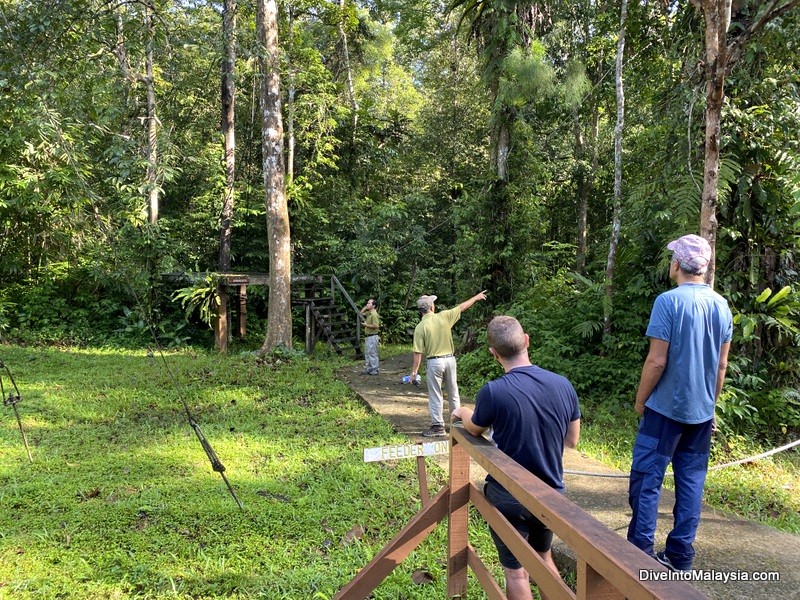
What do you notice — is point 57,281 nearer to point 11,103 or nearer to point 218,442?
point 11,103

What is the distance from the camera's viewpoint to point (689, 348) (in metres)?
2.82

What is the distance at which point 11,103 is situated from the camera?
6.29 m

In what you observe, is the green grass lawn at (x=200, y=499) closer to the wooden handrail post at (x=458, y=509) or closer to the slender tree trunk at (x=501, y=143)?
the wooden handrail post at (x=458, y=509)

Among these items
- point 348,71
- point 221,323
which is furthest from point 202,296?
point 348,71

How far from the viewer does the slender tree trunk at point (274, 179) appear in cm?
1072

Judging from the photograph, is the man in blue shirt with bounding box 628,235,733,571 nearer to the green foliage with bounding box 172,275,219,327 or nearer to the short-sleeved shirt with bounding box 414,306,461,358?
the short-sleeved shirt with bounding box 414,306,461,358

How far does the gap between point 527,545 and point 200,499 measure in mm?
3713

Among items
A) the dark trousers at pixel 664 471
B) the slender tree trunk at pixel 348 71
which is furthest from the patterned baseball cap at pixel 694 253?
the slender tree trunk at pixel 348 71

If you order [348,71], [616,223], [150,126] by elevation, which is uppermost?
[348,71]

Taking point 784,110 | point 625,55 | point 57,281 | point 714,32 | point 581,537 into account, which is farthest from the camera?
point 57,281

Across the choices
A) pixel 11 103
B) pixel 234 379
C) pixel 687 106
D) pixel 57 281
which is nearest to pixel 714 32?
pixel 687 106

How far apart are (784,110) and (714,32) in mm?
2279

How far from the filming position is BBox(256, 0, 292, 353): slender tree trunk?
1072cm

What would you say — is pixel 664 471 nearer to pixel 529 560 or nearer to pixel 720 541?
pixel 720 541
